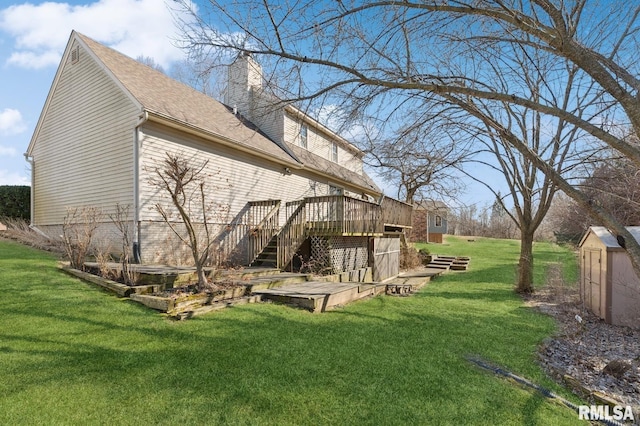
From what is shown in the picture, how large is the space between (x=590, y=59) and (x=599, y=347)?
5076mm

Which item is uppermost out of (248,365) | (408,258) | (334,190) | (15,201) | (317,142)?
(317,142)

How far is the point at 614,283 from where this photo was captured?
7.32m

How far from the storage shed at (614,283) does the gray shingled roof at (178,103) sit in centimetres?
889

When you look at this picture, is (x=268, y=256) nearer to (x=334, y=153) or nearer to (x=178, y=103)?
(x=178, y=103)

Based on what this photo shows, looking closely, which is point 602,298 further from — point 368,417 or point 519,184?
point 368,417

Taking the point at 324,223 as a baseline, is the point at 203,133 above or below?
above

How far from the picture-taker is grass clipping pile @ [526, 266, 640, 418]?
4254 mm

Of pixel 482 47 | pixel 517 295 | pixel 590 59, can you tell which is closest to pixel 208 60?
pixel 482 47

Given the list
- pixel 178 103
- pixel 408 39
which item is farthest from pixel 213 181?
pixel 408 39

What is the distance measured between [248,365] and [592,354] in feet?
18.2

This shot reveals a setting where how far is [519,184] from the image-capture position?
1052 cm

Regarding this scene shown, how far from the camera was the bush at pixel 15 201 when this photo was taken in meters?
14.2

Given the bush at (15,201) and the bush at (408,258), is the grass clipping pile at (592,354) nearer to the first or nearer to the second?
the bush at (408,258)

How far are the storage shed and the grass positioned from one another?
2123mm
